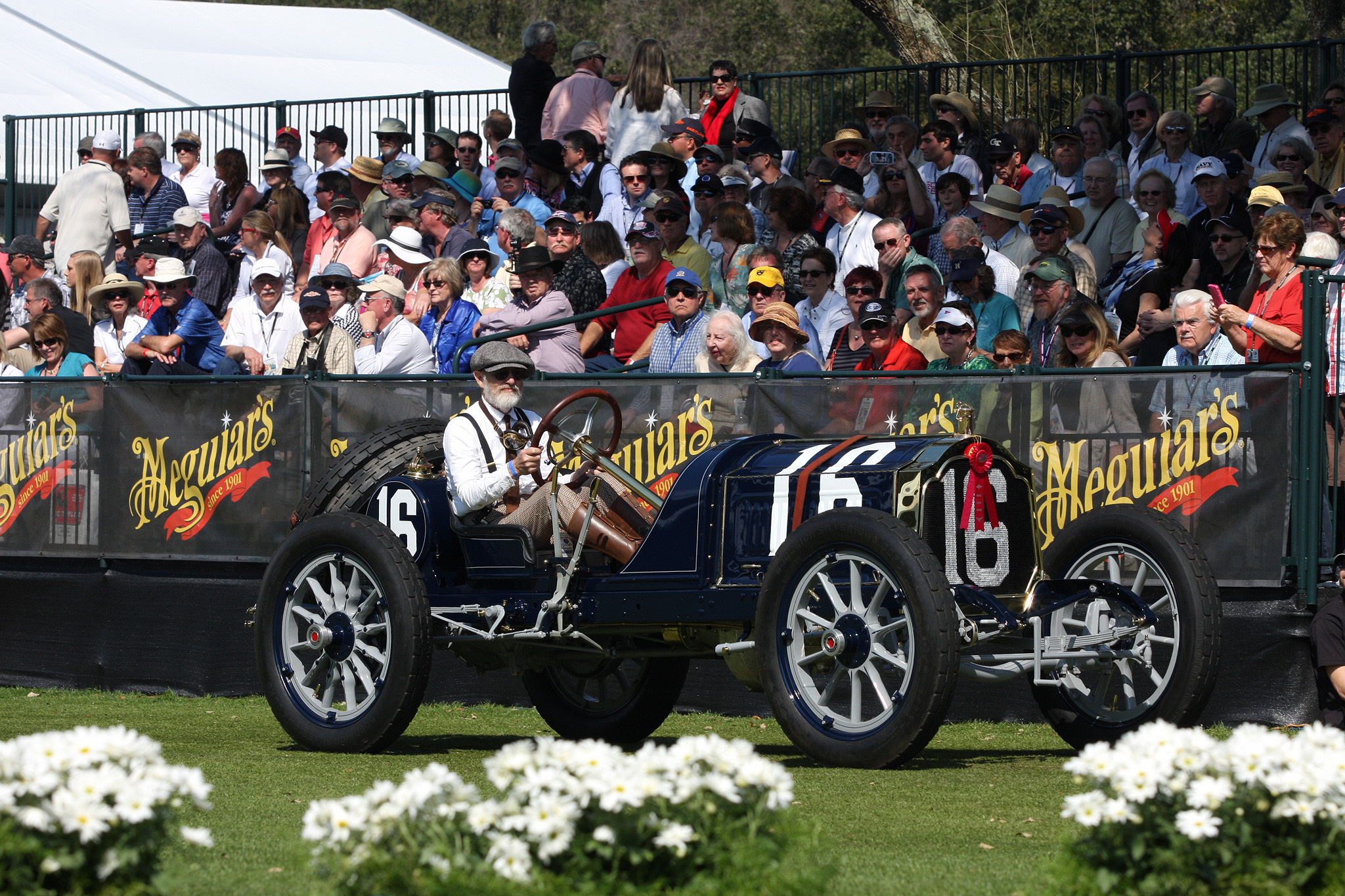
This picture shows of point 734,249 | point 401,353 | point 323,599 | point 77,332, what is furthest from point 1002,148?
point 323,599

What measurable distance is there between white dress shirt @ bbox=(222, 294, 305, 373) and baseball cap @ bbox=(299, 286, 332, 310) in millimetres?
954

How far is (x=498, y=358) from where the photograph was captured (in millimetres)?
8000

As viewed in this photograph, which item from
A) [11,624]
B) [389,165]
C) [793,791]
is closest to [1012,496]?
[793,791]

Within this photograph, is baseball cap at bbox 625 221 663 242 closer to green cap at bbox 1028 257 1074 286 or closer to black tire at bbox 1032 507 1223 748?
green cap at bbox 1028 257 1074 286

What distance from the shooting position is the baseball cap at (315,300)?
11.4 metres

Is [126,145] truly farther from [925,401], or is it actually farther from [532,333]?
[925,401]

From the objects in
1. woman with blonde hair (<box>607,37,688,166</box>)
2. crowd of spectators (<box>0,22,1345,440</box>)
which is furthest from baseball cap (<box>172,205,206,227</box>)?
woman with blonde hair (<box>607,37,688,166</box>)

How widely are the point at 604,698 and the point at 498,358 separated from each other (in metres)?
1.75

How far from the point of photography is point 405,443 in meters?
8.38

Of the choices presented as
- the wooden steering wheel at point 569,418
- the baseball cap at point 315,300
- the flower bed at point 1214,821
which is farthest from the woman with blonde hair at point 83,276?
the flower bed at point 1214,821

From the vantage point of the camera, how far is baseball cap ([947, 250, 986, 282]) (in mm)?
10453

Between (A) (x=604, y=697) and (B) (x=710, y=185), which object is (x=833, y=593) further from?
(B) (x=710, y=185)

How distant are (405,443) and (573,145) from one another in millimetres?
6693

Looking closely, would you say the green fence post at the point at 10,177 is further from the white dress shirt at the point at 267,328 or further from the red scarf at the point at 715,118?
the red scarf at the point at 715,118
